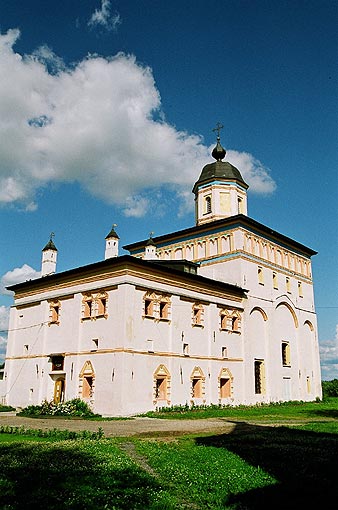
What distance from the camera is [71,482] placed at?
7.23 meters

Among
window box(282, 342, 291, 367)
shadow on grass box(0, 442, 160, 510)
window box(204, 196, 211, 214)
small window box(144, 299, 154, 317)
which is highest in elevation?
window box(204, 196, 211, 214)

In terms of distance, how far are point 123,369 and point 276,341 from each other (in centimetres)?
1518

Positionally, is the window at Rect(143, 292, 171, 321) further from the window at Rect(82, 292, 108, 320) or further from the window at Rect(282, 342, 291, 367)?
the window at Rect(282, 342, 291, 367)

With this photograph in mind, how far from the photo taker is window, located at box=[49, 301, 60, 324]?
27675 millimetres

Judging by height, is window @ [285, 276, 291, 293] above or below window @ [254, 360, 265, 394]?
above

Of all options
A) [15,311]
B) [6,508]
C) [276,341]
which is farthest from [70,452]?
[276,341]

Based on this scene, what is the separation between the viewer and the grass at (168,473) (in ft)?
20.9

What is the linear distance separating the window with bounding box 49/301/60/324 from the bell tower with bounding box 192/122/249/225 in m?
13.7

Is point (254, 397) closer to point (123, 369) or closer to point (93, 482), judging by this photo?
point (123, 369)

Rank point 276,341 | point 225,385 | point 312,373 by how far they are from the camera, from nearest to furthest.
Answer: point 225,385 < point 276,341 < point 312,373

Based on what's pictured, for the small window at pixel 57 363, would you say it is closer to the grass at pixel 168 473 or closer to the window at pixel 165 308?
the window at pixel 165 308

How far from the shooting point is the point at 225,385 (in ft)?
95.3

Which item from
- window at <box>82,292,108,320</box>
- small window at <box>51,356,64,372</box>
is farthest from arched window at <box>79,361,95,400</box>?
window at <box>82,292,108,320</box>

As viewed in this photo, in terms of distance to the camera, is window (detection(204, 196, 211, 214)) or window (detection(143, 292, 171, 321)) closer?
window (detection(143, 292, 171, 321))
